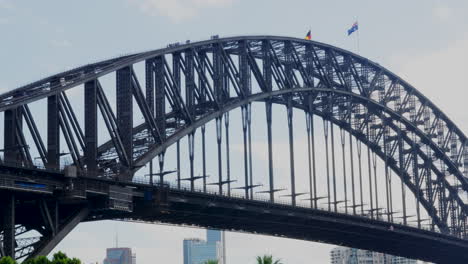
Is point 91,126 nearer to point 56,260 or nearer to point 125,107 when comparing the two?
point 125,107

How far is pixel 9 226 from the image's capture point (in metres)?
104

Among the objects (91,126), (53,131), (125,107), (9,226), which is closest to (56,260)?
(9,226)

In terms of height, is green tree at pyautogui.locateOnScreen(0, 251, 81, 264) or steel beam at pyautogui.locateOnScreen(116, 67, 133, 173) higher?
steel beam at pyautogui.locateOnScreen(116, 67, 133, 173)

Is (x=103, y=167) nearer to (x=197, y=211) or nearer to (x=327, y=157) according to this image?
(x=197, y=211)

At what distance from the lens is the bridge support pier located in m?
104

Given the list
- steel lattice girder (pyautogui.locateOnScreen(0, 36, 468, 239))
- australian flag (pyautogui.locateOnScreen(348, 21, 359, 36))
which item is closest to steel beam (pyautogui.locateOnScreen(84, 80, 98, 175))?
steel lattice girder (pyautogui.locateOnScreen(0, 36, 468, 239))

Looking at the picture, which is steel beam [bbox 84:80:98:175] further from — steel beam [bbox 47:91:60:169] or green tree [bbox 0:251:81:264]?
green tree [bbox 0:251:81:264]

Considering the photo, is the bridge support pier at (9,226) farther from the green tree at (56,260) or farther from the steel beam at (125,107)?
the steel beam at (125,107)

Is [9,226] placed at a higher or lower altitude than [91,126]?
lower

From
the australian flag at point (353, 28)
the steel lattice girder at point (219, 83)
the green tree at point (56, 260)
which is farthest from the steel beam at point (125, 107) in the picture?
the australian flag at point (353, 28)

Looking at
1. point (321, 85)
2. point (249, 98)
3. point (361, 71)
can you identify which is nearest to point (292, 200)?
point (249, 98)

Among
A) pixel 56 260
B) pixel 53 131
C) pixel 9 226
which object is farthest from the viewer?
pixel 53 131

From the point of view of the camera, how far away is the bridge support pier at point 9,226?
10375 cm

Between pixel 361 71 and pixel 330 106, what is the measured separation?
12.3 meters
